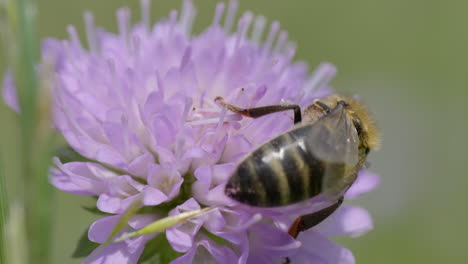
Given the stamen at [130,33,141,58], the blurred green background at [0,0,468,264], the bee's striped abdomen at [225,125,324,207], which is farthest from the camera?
the blurred green background at [0,0,468,264]

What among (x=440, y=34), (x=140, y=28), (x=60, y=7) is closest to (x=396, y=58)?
(x=440, y=34)

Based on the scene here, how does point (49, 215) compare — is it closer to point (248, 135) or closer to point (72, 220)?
point (248, 135)

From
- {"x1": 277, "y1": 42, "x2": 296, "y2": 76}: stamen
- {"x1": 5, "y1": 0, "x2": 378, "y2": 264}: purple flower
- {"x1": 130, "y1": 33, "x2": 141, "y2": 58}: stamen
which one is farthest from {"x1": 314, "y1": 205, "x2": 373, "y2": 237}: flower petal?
{"x1": 130, "y1": 33, "x2": 141, "y2": 58}: stamen

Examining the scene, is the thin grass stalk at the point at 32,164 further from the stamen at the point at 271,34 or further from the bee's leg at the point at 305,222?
the stamen at the point at 271,34

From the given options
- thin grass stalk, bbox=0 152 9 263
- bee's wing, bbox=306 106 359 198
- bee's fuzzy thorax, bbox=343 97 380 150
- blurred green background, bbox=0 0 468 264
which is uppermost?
thin grass stalk, bbox=0 152 9 263

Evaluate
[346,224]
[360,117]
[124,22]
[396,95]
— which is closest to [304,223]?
[346,224]

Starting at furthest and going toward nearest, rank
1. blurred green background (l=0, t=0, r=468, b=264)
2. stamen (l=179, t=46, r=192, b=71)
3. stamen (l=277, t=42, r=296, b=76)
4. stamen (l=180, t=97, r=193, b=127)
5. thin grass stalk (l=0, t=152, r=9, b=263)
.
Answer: blurred green background (l=0, t=0, r=468, b=264)
stamen (l=277, t=42, r=296, b=76)
stamen (l=179, t=46, r=192, b=71)
stamen (l=180, t=97, r=193, b=127)
thin grass stalk (l=0, t=152, r=9, b=263)

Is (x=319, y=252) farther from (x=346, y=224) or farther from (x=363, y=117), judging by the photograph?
(x=363, y=117)

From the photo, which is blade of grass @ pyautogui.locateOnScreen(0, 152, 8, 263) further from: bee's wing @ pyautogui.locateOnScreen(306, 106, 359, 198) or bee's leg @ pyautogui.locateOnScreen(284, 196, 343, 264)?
bee's leg @ pyautogui.locateOnScreen(284, 196, 343, 264)
